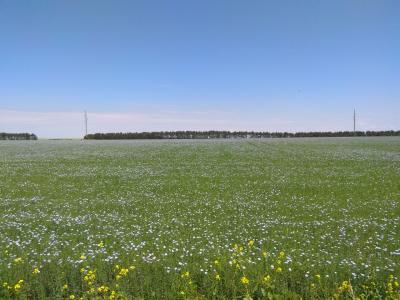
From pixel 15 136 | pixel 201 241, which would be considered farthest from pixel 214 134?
pixel 201 241

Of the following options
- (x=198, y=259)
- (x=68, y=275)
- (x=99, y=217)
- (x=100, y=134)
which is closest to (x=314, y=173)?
(x=99, y=217)

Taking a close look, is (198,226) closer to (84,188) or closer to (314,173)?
(84,188)

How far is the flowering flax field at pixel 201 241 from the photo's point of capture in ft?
21.3

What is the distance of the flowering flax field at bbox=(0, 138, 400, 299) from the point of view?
21.3 ft

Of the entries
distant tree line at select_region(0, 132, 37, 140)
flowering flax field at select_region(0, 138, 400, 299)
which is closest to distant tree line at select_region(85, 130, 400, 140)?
distant tree line at select_region(0, 132, 37, 140)

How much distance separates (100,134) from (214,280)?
136 metres

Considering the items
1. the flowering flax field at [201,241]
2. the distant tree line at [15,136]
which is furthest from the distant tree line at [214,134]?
the flowering flax field at [201,241]

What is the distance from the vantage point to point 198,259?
7.95 meters

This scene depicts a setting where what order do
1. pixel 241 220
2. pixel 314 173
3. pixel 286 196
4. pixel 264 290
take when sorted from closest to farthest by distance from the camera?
1. pixel 264 290
2. pixel 241 220
3. pixel 286 196
4. pixel 314 173

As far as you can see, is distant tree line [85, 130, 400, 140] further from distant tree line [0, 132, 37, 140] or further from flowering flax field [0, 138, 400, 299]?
flowering flax field [0, 138, 400, 299]

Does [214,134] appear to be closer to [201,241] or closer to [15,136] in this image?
[15,136]

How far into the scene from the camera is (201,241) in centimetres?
930

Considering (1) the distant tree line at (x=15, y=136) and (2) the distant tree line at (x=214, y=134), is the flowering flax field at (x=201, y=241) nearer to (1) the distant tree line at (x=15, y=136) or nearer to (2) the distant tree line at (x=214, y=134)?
(2) the distant tree line at (x=214, y=134)

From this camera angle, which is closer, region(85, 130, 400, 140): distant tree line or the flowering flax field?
the flowering flax field
